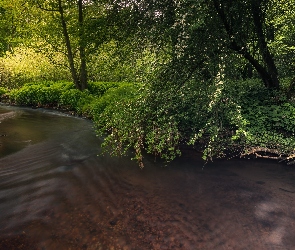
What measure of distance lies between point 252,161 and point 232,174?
43.3 inches

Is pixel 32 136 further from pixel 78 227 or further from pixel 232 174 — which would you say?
pixel 232 174

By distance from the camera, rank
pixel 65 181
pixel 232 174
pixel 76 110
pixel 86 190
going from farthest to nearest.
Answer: pixel 76 110, pixel 232 174, pixel 65 181, pixel 86 190

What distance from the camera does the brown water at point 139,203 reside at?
4.67 meters

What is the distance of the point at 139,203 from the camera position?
5.73 metres

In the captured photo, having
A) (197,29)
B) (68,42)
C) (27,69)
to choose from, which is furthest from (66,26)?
(197,29)

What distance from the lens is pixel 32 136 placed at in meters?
10.7

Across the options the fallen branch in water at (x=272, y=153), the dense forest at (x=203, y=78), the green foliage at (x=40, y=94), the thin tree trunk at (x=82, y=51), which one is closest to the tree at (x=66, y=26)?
the thin tree trunk at (x=82, y=51)

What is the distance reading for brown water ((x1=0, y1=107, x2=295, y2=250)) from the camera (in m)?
4.67

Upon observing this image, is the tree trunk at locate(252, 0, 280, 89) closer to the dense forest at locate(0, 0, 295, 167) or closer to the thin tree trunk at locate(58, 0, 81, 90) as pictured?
the dense forest at locate(0, 0, 295, 167)

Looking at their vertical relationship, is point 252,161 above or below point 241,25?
below

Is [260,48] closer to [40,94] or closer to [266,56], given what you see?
[266,56]

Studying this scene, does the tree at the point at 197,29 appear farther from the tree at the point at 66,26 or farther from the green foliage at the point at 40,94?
the green foliage at the point at 40,94

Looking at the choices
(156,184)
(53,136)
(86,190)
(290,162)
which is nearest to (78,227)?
(86,190)

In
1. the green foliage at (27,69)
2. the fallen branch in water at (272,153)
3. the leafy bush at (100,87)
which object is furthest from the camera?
the green foliage at (27,69)
